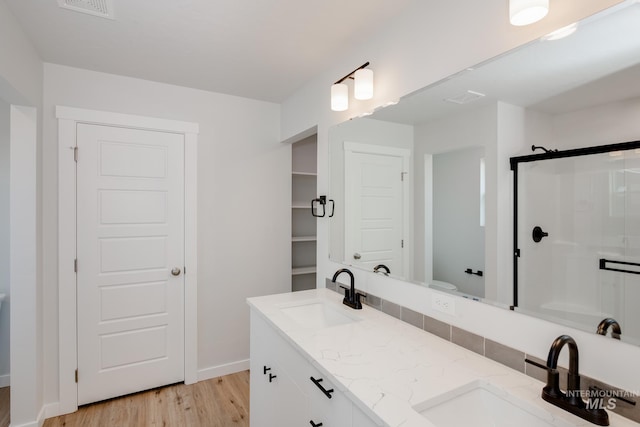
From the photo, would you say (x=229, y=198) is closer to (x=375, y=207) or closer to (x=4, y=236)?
(x=375, y=207)

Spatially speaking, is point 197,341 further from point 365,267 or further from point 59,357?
point 365,267

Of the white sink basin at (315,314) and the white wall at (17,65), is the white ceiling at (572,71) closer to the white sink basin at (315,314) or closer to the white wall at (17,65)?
the white sink basin at (315,314)

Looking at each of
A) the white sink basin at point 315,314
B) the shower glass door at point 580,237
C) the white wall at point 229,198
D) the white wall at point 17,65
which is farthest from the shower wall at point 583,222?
the white wall at point 17,65

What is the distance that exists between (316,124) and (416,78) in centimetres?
105

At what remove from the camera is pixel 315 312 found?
2006 millimetres

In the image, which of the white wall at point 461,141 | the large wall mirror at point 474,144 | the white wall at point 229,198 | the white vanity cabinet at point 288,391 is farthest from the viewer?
the white wall at point 229,198

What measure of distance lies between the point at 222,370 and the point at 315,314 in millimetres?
1481

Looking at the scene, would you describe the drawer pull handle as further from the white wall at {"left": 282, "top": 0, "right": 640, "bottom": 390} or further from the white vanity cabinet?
the white wall at {"left": 282, "top": 0, "right": 640, "bottom": 390}

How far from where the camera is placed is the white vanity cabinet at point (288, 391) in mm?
1074

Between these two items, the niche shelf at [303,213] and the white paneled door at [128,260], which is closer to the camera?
the white paneled door at [128,260]

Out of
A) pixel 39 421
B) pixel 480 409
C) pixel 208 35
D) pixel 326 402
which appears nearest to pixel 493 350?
pixel 480 409

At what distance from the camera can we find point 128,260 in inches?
101

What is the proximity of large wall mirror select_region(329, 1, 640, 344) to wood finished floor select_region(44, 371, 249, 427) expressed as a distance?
145cm

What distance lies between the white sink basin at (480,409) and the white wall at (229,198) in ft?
7.55
